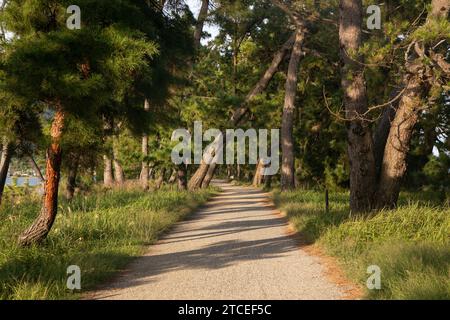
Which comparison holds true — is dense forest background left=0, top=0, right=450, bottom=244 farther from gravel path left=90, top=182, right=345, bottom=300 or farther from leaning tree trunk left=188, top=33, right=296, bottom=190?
leaning tree trunk left=188, top=33, right=296, bottom=190

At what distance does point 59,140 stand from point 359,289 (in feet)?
16.6

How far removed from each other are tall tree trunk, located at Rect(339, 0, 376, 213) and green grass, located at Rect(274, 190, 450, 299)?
2.39ft

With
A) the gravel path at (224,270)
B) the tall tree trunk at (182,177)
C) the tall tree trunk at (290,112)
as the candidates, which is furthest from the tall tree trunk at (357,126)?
the tall tree trunk at (290,112)

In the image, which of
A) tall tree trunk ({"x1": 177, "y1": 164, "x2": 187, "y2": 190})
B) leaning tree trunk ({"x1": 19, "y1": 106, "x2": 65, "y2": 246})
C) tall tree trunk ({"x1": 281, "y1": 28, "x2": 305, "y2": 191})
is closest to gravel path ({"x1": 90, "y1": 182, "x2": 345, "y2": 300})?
leaning tree trunk ({"x1": 19, "y1": 106, "x2": 65, "y2": 246})

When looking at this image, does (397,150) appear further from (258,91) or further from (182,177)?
(258,91)

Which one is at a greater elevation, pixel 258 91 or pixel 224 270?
pixel 258 91

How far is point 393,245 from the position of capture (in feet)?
25.3

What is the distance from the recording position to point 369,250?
798 centimetres

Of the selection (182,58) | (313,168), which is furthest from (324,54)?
(182,58)

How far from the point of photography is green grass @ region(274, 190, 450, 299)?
5758 millimetres

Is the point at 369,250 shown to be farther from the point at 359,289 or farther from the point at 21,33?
the point at 21,33

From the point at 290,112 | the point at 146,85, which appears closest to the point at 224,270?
the point at 146,85

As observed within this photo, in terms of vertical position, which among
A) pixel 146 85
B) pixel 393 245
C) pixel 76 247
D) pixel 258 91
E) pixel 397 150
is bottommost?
pixel 76 247

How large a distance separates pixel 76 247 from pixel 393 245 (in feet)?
18.1
